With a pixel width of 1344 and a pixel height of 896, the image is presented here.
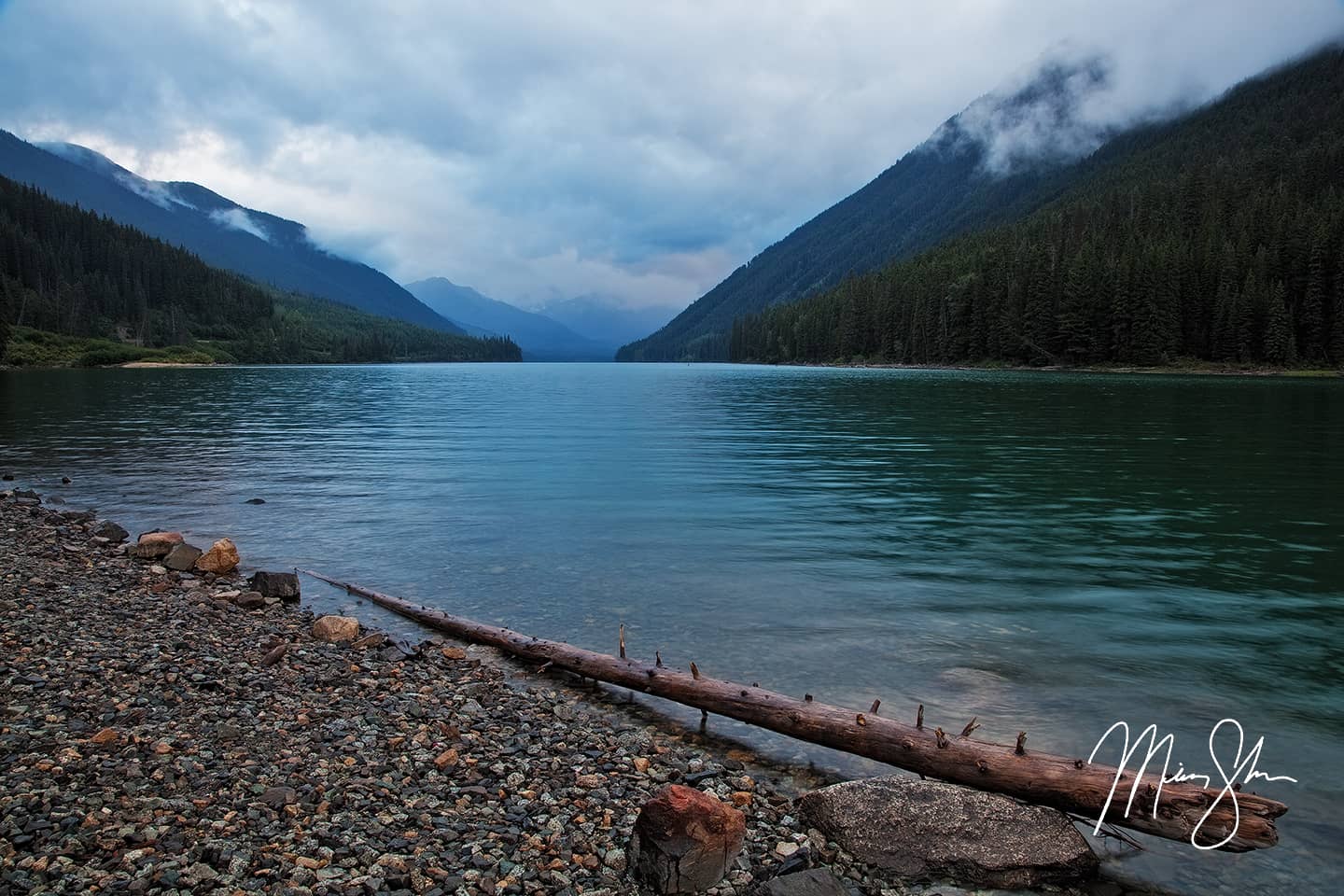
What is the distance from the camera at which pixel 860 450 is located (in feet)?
126

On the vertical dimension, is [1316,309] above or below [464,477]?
above

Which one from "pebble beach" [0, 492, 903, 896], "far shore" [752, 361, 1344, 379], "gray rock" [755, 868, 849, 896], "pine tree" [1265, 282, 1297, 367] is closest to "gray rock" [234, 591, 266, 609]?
"pebble beach" [0, 492, 903, 896]

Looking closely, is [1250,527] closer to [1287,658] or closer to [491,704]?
[1287,658]

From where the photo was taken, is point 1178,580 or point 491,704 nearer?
point 491,704

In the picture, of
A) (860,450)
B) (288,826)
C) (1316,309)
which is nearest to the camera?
(288,826)

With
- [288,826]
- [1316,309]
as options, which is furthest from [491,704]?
[1316,309]

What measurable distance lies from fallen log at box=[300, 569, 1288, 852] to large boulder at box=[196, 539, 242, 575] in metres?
10.1

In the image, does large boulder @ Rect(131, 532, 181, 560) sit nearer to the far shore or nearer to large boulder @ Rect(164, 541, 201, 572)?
large boulder @ Rect(164, 541, 201, 572)

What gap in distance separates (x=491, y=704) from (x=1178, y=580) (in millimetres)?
14763

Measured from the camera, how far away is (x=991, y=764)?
7.59 meters

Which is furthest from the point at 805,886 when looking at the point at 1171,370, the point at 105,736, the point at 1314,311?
the point at 1314,311

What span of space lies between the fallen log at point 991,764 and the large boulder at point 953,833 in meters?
0.27
